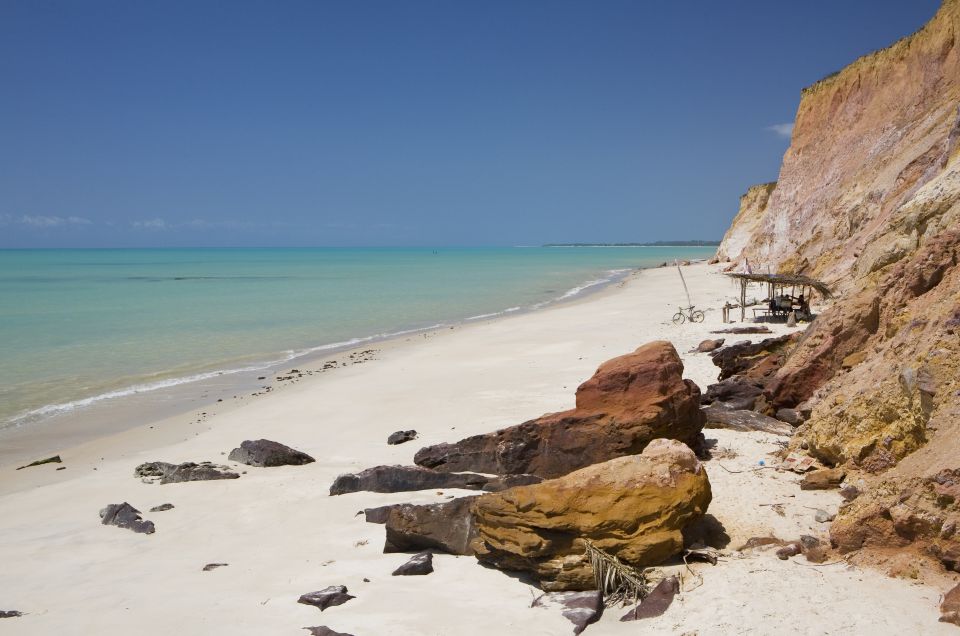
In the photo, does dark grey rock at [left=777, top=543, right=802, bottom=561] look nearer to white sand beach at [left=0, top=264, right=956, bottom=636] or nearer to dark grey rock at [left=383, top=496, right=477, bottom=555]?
white sand beach at [left=0, top=264, right=956, bottom=636]

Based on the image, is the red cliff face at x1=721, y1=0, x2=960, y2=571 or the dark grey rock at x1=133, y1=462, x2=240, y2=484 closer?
the red cliff face at x1=721, y1=0, x2=960, y2=571

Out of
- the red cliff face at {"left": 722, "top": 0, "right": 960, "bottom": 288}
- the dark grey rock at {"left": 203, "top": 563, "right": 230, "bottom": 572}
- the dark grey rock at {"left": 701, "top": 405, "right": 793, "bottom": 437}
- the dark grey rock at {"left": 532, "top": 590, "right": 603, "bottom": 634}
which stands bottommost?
the dark grey rock at {"left": 203, "top": 563, "right": 230, "bottom": 572}

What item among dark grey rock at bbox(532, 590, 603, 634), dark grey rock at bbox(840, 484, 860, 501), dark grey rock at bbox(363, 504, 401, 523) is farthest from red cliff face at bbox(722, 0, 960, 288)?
dark grey rock at bbox(532, 590, 603, 634)

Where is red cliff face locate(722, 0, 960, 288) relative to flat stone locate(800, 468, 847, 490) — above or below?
above

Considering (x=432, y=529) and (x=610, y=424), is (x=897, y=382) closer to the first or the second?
(x=610, y=424)

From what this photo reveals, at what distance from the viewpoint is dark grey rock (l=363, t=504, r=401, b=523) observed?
7172mm

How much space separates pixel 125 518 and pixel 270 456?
226 centimetres

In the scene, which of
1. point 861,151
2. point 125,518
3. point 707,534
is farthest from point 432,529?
point 861,151

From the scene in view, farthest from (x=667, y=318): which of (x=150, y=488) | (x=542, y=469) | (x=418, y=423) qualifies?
(x=150, y=488)

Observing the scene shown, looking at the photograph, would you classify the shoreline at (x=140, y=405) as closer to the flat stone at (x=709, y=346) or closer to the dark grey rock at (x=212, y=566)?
the dark grey rock at (x=212, y=566)

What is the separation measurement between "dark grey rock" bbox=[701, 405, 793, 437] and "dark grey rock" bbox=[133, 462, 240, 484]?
6.99m

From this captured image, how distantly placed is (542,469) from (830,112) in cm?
3671

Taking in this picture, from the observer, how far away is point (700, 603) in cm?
482

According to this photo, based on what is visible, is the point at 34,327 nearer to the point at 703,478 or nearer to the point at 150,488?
the point at 150,488
